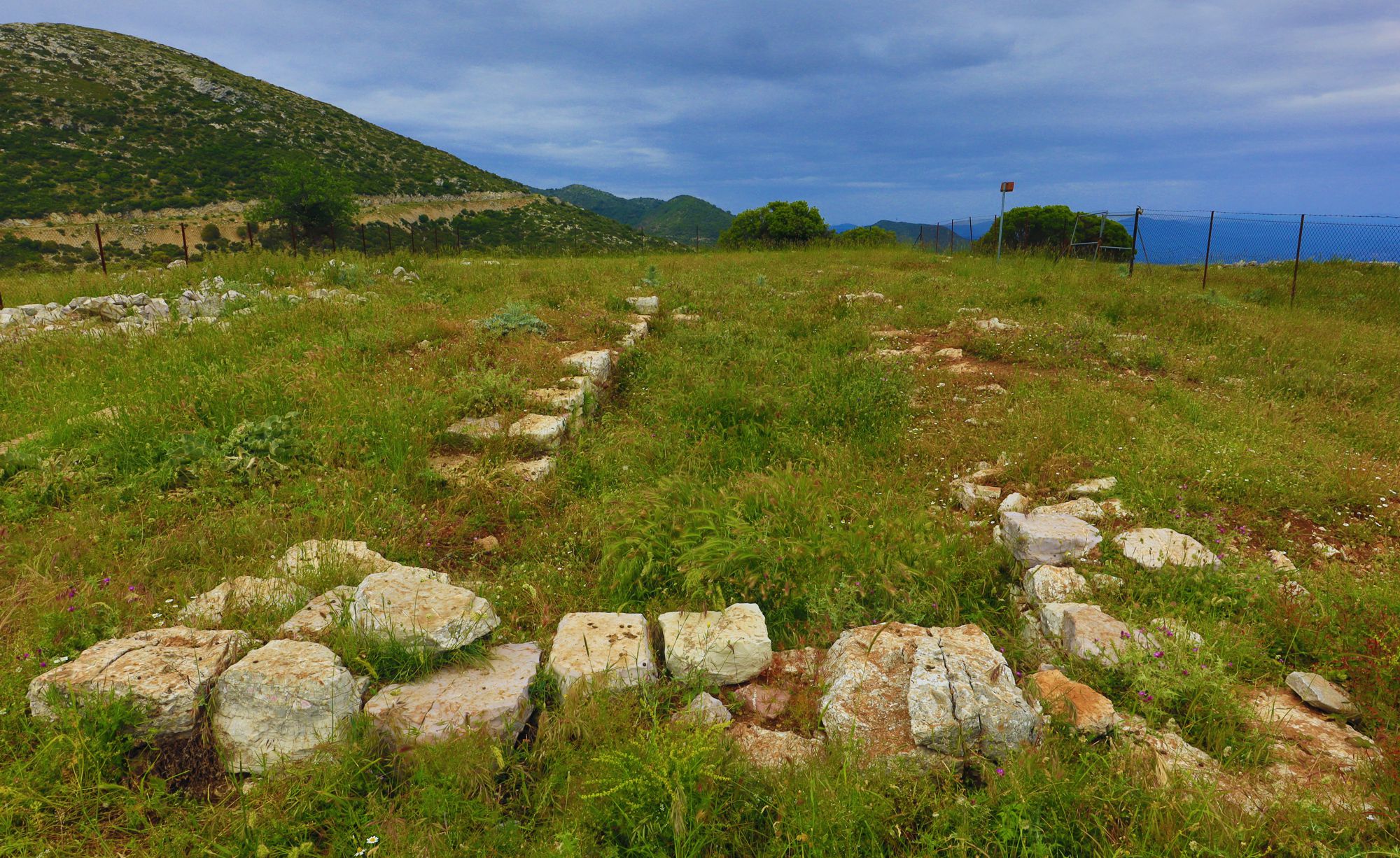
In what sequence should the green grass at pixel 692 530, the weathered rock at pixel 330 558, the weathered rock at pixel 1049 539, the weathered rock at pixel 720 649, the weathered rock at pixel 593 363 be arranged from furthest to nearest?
the weathered rock at pixel 593 363 → the weathered rock at pixel 1049 539 → the weathered rock at pixel 330 558 → the weathered rock at pixel 720 649 → the green grass at pixel 692 530

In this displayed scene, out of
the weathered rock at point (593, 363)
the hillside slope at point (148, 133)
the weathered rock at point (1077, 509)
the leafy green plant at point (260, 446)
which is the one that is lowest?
the weathered rock at point (1077, 509)

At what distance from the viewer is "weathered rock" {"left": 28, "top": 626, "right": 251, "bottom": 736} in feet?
8.36

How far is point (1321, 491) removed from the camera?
4.63 metres

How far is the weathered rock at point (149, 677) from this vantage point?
2.55 metres

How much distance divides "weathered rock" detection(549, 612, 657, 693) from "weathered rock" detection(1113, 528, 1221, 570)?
10.1 ft

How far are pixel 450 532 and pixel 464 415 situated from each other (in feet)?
5.66

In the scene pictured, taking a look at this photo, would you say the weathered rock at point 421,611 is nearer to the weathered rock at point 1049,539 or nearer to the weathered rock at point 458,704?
the weathered rock at point 458,704

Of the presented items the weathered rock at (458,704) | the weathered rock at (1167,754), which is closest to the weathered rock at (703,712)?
the weathered rock at (458,704)

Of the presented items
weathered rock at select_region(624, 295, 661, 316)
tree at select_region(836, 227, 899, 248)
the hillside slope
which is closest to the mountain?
the hillside slope

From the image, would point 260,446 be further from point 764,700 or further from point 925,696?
point 925,696

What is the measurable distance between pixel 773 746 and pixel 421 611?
1843 millimetres

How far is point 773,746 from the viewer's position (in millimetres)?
2758

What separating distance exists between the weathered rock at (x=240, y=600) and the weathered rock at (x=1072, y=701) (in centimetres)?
380

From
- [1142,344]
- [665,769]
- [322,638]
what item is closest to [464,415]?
[322,638]
